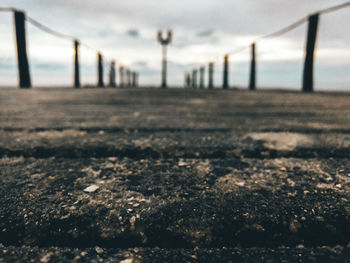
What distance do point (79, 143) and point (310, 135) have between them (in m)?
0.98

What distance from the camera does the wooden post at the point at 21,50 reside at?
5.40 meters

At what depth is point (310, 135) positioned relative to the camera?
1085 millimetres

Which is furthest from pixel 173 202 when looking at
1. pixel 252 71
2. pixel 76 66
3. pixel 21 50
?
pixel 252 71

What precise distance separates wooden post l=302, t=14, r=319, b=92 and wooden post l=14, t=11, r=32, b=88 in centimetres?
635

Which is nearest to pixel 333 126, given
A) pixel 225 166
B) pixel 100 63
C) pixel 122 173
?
pixel 225 166

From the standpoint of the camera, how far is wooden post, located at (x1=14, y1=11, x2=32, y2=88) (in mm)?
5398

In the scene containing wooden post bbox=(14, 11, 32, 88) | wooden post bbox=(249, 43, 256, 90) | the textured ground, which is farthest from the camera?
wooden post bbox=(249, 43, 256, 90)

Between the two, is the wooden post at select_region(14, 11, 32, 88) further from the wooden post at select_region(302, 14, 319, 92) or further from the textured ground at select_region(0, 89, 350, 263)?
the wooden post at select_region(302, 14, 319, 92)

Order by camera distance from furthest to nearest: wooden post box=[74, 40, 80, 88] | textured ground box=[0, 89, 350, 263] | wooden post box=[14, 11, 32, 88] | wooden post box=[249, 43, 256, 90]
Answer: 1. wooden post box=[249, 43, 256, 90]
2. wooden post box=[74, 40, 80, 88]
3. wooden post box=[14, 11, 32, 88]
4. textured ground box=[0, 89, 350, 263]

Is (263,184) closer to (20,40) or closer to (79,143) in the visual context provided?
(79,143)

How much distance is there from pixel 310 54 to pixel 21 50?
21.4 feet

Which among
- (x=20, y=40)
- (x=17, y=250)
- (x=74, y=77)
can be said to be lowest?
(x=17, y=250)

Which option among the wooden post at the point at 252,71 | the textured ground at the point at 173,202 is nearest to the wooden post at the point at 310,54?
the wooden post at the point at 252,71

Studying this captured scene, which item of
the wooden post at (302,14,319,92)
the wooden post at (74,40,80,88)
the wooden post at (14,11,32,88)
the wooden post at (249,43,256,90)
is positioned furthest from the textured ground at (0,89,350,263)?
the wooden post at (249,43,256,90)
